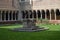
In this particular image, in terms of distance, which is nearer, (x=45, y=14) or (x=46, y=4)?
(x=46, y=4)

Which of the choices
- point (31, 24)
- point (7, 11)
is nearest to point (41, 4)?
point (7, 11)

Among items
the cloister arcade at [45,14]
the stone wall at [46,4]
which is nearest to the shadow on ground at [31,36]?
the cloister arcade at [45,14]

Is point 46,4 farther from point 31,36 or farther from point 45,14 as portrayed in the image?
A: point 31,36

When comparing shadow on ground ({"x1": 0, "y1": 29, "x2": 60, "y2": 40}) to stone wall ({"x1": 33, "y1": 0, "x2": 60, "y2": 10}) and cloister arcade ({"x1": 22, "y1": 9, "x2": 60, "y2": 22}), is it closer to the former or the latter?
cloister arcade ({"x1": 22, "y1": 9, "x2": 60, "y2": 22})

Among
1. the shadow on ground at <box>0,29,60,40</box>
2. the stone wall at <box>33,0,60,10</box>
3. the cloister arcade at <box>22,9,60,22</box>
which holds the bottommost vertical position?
the shadow on ground at <box>0,29,60,40</box>

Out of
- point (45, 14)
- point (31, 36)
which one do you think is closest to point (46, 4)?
point (45, 14)

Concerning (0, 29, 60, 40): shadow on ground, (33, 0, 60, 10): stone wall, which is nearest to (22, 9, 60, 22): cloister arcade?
(33, 0, 60, 10): stone wall

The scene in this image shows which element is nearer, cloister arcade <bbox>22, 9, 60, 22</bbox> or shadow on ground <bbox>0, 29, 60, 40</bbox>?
shadow on ground <bbox>0, 29, 60, 40</bbox>

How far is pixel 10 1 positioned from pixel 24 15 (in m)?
4.20

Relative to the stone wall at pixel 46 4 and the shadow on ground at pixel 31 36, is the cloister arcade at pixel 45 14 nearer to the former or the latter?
the stone wall at pixel 46 4

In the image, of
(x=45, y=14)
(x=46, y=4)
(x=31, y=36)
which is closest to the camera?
(x=31, y=36)

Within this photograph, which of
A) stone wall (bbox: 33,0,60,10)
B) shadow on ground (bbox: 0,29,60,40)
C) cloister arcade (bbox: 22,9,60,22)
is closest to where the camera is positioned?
shadow on ground (bbox: 0,29,60,40)

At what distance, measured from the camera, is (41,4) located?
3550 centimetres

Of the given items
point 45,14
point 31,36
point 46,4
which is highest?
point 46,4
